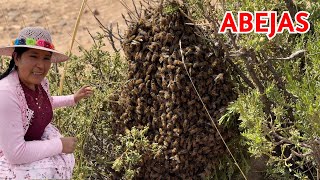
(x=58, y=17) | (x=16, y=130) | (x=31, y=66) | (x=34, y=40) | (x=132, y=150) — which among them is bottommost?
(x=132, y=150)

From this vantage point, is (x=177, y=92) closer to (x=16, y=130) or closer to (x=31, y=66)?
(x=31, y=66)

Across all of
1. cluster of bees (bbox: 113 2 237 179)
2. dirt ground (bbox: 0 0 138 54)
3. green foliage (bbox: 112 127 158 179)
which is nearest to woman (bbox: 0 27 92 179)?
green foliage (bbox: 112 127 158 179)

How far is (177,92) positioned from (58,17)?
467 centimetres

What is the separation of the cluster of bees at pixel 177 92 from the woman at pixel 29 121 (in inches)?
21.7

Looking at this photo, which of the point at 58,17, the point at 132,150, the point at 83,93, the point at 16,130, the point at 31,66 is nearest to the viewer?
the point at 16,130

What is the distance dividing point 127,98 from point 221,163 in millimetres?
602

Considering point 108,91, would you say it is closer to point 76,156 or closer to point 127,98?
point 127,98

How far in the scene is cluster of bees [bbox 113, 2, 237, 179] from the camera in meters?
3.23

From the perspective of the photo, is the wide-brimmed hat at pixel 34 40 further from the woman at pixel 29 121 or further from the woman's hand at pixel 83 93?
the woman's hand at pixel 83 93

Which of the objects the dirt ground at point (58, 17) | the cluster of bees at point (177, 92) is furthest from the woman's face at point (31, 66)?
the dirt ground at point (58, 17)

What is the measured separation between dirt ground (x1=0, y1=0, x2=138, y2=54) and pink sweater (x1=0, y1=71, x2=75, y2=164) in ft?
13.2

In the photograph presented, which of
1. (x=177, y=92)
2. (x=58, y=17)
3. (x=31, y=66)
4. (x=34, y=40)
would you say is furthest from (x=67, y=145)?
(x=58, y=17)

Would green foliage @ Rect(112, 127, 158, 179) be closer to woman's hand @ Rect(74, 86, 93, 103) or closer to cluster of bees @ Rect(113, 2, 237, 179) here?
cluster of bees @ Rect(113, 2, 237, 179)

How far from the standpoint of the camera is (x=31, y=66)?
2.79m
